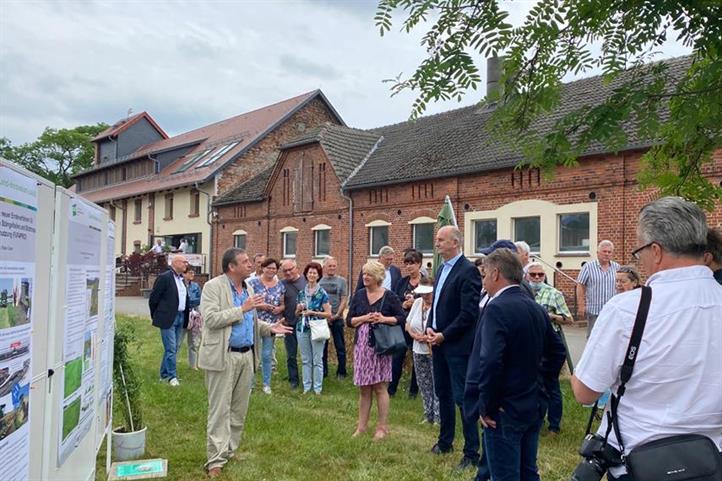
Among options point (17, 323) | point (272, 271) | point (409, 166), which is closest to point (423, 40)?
point (17, 323)

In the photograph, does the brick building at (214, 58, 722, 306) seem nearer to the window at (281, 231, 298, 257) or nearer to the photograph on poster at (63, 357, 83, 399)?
the window at (281, 231, 298, 257)

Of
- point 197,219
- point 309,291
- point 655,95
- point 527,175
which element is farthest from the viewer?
point 197,219

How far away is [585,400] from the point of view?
2.33m

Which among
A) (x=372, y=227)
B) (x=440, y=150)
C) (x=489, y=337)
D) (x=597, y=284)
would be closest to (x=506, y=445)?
(x=489, y=337)

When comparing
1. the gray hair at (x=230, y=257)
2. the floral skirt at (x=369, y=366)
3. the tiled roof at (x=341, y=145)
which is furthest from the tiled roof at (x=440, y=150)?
the gray hair at (x=230, y=257)

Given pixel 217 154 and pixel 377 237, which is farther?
pixel 217 154

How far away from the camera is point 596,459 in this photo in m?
2.31

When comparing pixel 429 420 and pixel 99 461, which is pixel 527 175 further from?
pixel 99 461

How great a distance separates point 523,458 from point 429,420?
2971 mm

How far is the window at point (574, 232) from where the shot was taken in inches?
648

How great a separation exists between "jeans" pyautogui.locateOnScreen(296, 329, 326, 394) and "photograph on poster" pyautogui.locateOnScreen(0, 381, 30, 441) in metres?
5.90

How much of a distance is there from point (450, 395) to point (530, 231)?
514 inches

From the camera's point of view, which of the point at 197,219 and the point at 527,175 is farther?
the point at 197,219

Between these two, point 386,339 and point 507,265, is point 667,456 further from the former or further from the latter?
point 386,339
